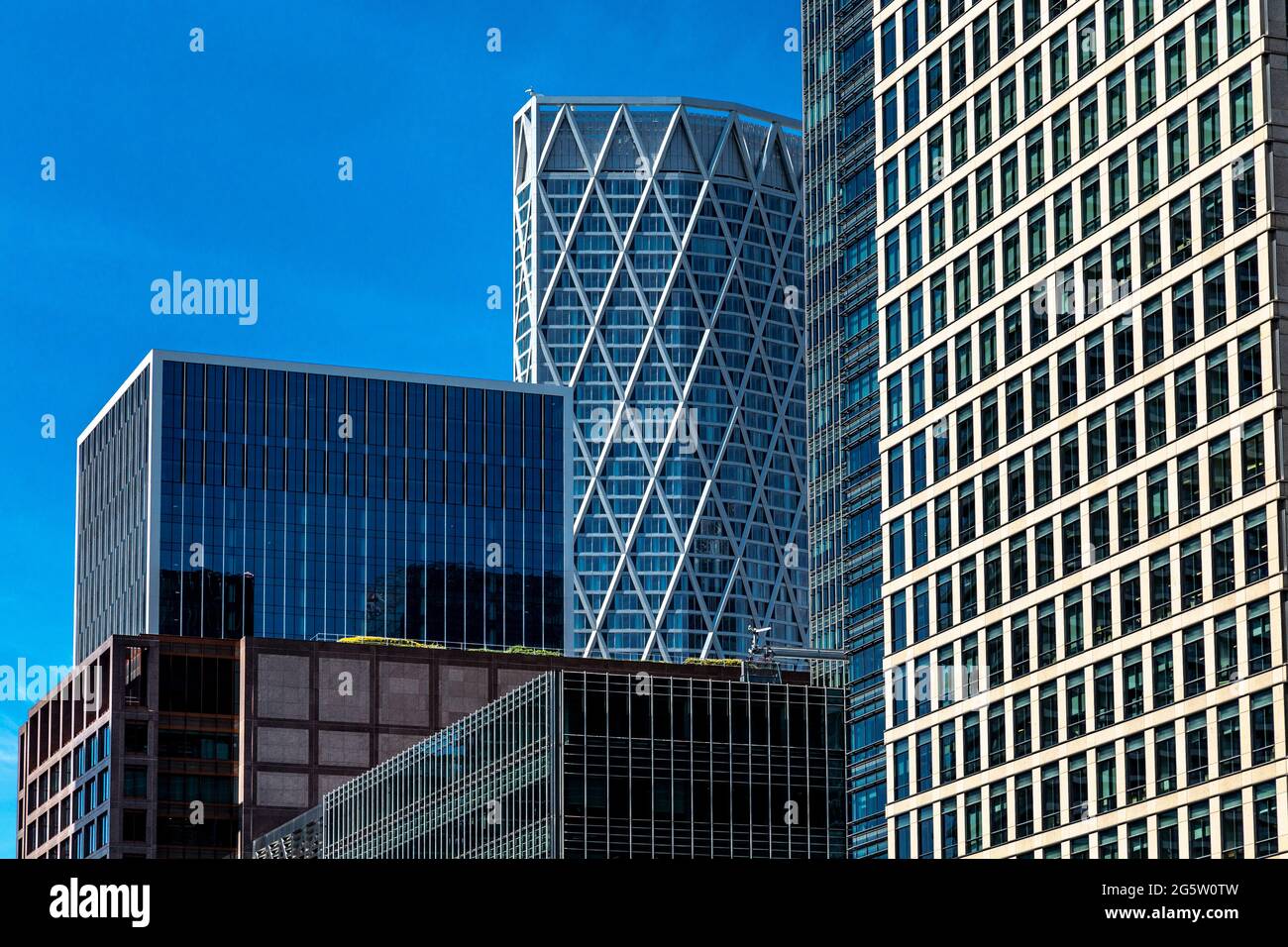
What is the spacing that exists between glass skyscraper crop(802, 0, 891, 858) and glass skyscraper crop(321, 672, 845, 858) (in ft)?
11.6

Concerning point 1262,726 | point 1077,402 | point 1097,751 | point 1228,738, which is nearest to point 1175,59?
point 1077,402

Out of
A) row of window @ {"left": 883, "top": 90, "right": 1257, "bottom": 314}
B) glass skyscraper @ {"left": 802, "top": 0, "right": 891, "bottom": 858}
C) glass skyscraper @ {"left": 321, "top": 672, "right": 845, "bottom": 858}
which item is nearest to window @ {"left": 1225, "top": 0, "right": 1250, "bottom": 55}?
row of window @ {"left": 883, "top": 90, "right": 1257, "bottom": 314}

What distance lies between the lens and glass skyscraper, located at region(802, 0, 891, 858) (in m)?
162

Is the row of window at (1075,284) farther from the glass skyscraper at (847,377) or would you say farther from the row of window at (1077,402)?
the glass skyscraper at (847,377)

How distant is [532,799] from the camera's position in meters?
152

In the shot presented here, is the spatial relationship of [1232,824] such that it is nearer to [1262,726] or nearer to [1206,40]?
[1262,726]

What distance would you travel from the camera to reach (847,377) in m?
177

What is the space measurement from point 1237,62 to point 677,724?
202 feet

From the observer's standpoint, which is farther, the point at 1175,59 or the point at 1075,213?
the point at 1075,213

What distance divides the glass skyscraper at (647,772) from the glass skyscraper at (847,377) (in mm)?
3529

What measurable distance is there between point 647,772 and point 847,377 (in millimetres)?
39209

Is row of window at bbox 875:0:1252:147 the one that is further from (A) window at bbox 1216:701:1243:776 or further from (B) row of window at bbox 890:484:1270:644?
(A) window at bbox 1216:701:1243:776
